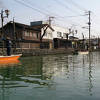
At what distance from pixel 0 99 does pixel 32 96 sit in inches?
44.8

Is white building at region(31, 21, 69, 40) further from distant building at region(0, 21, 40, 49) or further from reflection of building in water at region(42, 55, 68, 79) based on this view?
reflection of building in water at region(42, 55, 68, 79)

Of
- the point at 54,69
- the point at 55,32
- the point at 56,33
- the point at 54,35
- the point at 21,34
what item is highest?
the point at 55,32

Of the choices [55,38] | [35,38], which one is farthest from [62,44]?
[35,38]

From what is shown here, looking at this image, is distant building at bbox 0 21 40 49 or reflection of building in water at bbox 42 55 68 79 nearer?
reflection of building in water at bbox 42 55 68 79

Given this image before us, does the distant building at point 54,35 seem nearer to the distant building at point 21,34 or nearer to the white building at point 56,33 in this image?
the white building at point 56,33

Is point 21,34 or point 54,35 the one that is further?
point 54,35

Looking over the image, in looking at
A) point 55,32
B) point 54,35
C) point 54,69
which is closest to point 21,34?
point 54,35

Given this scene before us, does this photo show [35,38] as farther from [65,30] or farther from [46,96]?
[46,96]

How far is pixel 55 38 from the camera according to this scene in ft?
180

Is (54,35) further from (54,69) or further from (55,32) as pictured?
(54,69)

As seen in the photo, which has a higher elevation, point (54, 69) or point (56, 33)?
point (56, 33)

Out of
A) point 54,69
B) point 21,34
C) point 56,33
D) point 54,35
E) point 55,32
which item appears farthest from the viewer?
point 56,33

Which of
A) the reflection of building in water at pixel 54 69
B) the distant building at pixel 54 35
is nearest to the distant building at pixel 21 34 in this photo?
the distant building at pixel 54 35

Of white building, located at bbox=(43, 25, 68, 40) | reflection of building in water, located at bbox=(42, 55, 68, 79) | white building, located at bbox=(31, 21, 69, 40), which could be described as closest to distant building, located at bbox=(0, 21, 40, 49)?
white building, located at bbox=(31, 21, 69, 40)
